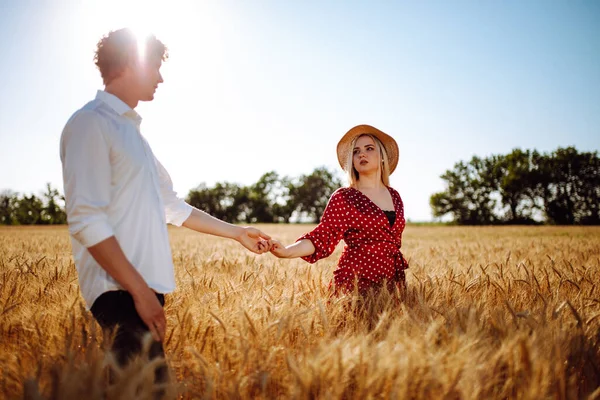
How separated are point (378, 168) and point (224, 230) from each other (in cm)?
170

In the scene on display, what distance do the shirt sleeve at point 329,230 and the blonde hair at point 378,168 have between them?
13.2 inches

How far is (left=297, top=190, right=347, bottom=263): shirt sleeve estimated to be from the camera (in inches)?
128

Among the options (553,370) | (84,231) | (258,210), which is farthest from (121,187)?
(258,210)

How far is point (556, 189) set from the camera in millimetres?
54812

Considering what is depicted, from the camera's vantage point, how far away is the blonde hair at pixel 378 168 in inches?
139

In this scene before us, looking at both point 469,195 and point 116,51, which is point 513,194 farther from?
point 116,51

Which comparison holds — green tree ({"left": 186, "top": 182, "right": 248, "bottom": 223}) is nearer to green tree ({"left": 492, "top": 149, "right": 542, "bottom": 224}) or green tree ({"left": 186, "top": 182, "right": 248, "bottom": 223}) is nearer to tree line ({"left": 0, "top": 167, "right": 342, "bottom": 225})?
tree line ({"left": 0, "top": 167, "right": 342, "bottom": 225})

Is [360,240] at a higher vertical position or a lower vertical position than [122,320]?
higher

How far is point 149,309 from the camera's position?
4.72ft

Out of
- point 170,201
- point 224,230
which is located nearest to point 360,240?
point 224,230

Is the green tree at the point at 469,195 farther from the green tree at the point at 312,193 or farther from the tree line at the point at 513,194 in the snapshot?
the green tree at the point at 312,193

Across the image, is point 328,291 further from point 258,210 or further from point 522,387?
point 258,210

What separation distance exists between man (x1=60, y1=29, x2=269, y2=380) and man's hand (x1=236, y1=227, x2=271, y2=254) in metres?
1.20

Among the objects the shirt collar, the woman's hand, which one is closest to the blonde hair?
the woman's hand
